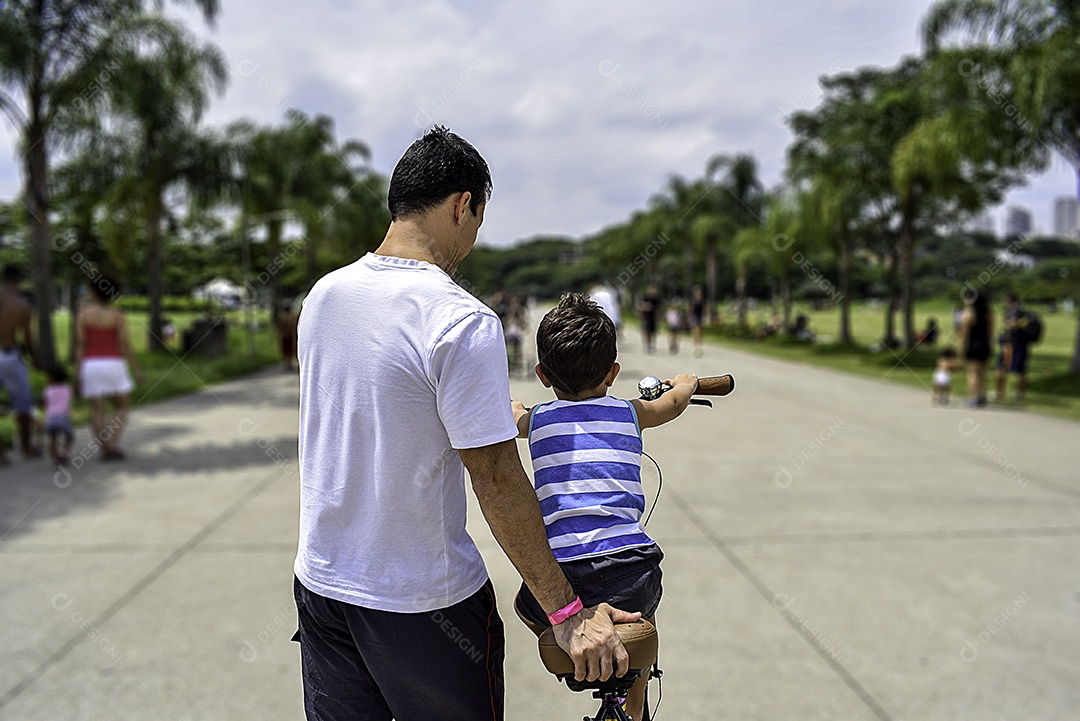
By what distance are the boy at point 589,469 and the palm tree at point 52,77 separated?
1217cm

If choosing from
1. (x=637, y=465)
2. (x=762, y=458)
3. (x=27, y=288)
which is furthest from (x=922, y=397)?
(x=27, y=288)

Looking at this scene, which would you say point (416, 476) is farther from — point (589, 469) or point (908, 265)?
point (908, 265)

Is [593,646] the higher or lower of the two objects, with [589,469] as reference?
lower

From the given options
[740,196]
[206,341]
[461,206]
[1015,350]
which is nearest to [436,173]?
[461,206]

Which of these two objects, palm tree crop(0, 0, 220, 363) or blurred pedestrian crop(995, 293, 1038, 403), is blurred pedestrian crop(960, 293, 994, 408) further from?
palm tree crop(0, 0, 220, 363)

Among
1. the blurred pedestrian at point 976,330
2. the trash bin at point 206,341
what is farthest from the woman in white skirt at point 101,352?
the trash bin at point 206,341

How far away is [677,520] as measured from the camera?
243 inches

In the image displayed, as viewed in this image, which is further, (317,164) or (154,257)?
(317,164)

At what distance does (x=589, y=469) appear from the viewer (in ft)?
5.05

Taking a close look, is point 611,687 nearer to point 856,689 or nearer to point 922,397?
point 856,689

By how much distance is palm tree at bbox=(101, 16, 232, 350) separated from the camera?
13.2 metres

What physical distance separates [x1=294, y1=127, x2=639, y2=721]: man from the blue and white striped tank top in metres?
0.09

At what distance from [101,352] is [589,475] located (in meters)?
7.66

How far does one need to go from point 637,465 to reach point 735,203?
4072 cm
